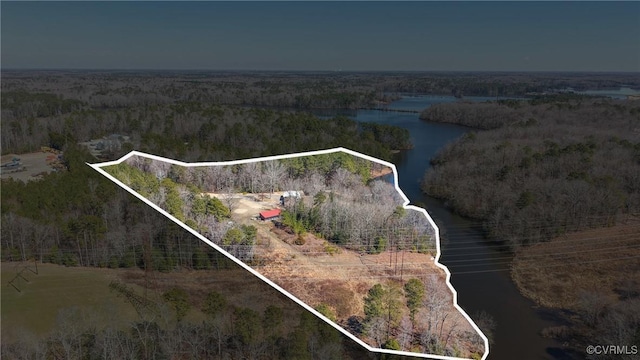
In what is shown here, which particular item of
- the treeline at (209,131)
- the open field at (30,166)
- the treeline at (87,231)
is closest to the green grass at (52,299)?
the treeline at (87,231)

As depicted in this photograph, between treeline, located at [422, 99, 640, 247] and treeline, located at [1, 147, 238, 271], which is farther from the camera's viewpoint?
treeline, located at [422, 99, 640, 247]

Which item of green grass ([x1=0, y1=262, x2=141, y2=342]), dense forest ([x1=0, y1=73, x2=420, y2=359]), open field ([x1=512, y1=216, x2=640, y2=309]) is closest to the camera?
green grass ([x1=0, y1=262, x2=141, y2=342])

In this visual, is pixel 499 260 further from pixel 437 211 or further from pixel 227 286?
pixel 227 286

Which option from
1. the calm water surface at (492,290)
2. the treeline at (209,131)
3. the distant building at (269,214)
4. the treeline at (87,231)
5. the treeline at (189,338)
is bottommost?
the calm water surface at (492,290)

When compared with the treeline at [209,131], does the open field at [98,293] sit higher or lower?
lower

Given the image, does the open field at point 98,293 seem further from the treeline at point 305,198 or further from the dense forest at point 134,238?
the treeline at point 305,198

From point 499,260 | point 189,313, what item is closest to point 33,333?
point 189,313

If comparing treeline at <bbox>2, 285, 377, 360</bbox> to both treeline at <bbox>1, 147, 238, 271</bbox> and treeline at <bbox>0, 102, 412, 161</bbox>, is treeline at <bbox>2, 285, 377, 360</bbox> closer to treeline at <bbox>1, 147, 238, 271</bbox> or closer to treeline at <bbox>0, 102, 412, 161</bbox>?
treeline at <bbox>1, 147, 238, 271</bbox>

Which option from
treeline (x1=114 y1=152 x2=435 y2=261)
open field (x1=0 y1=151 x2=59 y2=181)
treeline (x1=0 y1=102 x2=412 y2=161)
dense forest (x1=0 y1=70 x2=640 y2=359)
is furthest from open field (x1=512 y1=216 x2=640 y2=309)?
open field (x1=0 y1=151 x2=59 y2=181)
